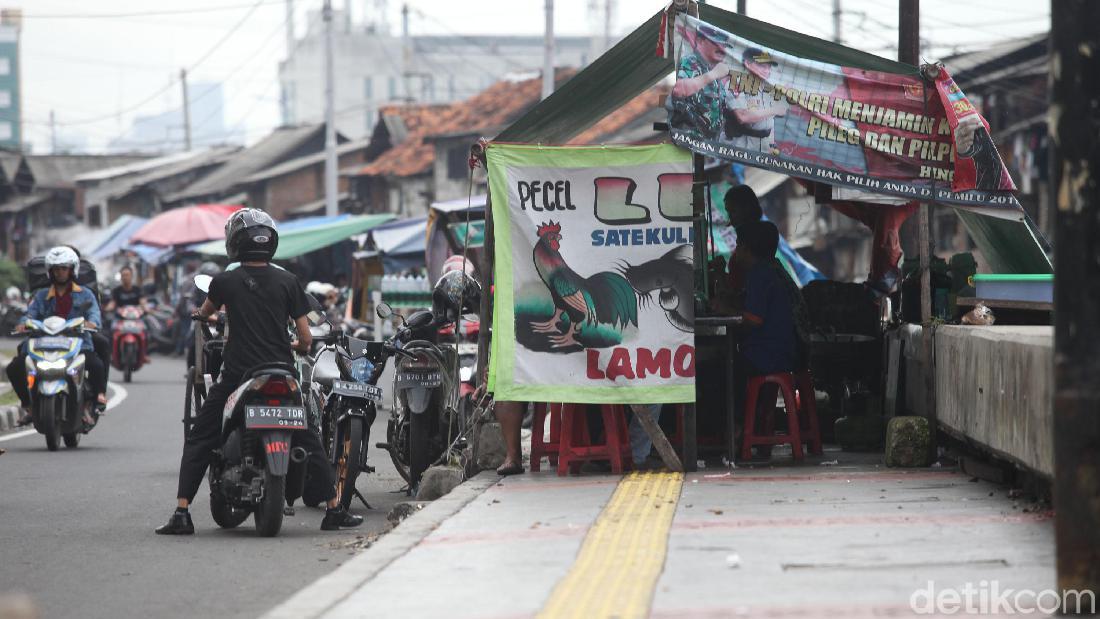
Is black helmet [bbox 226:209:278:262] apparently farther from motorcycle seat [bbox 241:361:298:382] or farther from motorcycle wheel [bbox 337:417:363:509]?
motorcycle wheel [bbox 337:417:363:509]

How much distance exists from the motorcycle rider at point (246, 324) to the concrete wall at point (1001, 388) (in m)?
3.87

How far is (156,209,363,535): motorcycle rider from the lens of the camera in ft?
28.9

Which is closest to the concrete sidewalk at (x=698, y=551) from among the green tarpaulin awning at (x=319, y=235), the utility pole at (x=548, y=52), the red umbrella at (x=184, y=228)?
the utility pole at (x=548, y=52)

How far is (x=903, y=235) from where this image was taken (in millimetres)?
18922

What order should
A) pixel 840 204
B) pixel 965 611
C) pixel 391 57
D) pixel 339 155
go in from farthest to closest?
pixel 391 57, pixel 339 155, pixel 840 204, pixel 965 611

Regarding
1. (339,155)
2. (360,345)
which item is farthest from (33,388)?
(339,155)

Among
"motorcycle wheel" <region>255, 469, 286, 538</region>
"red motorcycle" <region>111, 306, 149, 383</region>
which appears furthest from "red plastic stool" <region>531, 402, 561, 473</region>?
"red motorcycle" <region>111, 306, 149, 383</region>

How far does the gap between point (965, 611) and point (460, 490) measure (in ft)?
14.5

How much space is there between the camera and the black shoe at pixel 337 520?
9242 mm

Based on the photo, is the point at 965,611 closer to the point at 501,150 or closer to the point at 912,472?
the point at 912,472

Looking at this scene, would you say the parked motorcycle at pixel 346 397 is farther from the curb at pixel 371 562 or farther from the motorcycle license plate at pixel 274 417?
the motorcycle license plate at pixel 274 417

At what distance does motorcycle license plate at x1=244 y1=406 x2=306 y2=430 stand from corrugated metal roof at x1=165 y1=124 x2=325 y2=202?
48004 millimetres

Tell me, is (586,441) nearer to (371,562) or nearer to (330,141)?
(371,562)

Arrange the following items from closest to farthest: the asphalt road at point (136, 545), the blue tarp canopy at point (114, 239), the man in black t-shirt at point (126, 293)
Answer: the asphalt road at point (136, 545), the man in black t-shirt at point (126, 293), the blue tarp canopy at point (114, 239)
